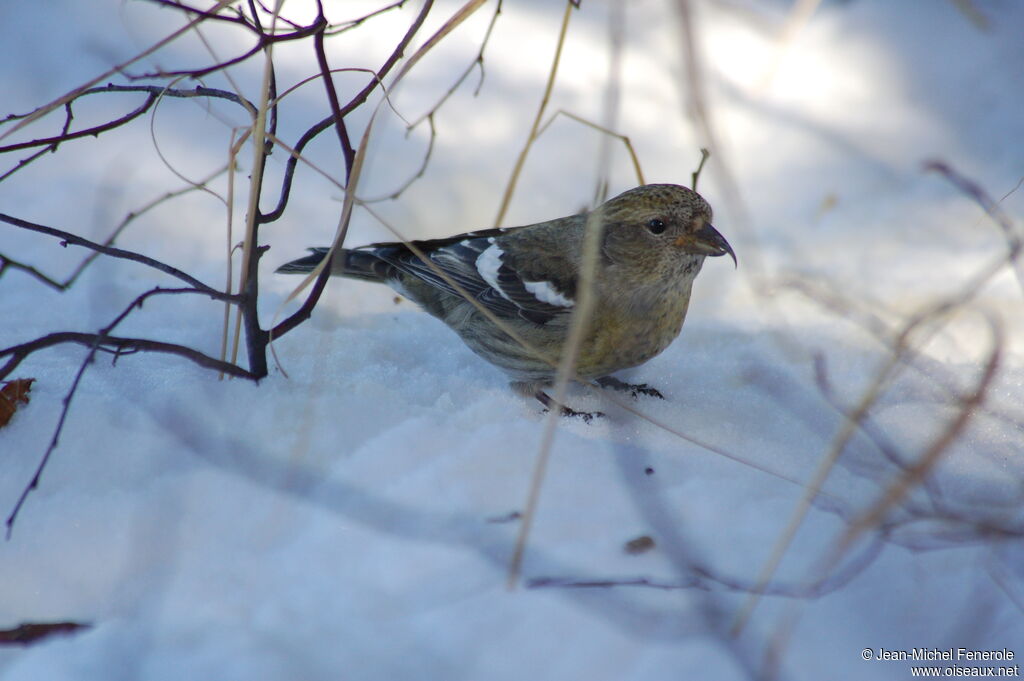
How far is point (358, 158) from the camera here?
256 centimetres

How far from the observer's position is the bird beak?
3.23 meters

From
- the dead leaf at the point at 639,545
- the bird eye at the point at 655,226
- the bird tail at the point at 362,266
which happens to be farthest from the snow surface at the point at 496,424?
the bird eye at the point at 655,226

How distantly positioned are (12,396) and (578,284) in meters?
2.11

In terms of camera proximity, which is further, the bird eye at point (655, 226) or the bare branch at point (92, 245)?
the bird eye at point (655, 226)

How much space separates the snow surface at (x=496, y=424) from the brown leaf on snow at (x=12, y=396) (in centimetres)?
5

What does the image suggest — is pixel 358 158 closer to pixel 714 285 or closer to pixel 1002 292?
pixel 714 285

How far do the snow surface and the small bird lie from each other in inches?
7.6

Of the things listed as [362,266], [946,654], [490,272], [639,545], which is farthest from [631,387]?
[946,654]

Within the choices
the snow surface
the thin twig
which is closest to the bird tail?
the snow surface

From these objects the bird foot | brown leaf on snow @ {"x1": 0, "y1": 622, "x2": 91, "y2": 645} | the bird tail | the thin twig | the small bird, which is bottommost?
brown leaf on snow @ {"x1": 0, "y1": 622, "x2": 91, "y2": 645}

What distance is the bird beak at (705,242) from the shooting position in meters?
3.23

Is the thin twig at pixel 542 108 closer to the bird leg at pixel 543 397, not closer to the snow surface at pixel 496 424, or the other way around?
the snow surface at pixel 496 424

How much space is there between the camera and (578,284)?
11.5 feet

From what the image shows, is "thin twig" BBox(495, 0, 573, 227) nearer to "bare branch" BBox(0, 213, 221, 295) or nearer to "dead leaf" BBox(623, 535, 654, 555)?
"bare branch" BBox(0, 213, 221, 295)
